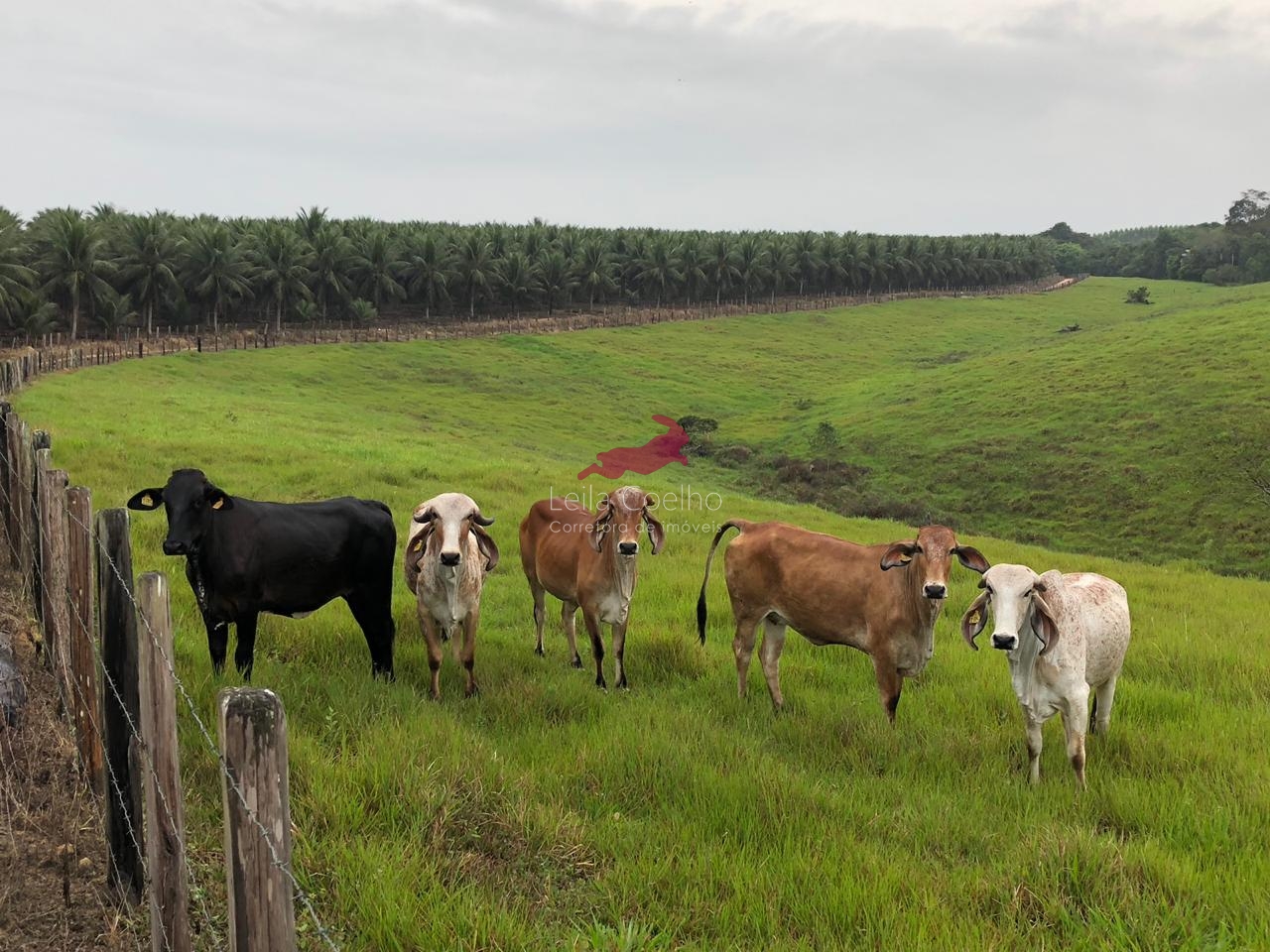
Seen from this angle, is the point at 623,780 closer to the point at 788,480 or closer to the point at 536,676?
the point at 536,676

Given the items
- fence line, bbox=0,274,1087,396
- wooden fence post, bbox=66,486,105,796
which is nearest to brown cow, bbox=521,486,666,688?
wooden fence post, bbox=66,486,105,796

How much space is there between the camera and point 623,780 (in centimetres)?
559

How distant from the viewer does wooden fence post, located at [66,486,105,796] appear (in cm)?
481

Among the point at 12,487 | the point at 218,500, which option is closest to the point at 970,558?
the point at 218,500

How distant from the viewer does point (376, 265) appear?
69438 millimetres

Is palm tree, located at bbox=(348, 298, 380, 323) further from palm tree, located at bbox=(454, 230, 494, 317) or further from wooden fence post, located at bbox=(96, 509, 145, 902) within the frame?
wooden fence post, located at bbox=(96, 509, 145, 902)

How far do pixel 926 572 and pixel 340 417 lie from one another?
3000cm

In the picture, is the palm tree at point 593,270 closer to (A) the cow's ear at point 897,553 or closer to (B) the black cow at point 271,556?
(B) the black cow at point 271,556

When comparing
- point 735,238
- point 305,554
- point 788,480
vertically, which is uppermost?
point 735,238

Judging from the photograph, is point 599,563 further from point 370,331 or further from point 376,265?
→ point 376,265

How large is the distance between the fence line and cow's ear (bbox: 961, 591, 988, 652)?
29023 mm

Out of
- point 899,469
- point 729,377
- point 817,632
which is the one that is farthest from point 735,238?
point 817,632

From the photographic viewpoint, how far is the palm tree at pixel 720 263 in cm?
9062

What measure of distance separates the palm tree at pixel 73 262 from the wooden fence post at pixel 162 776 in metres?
61.1
